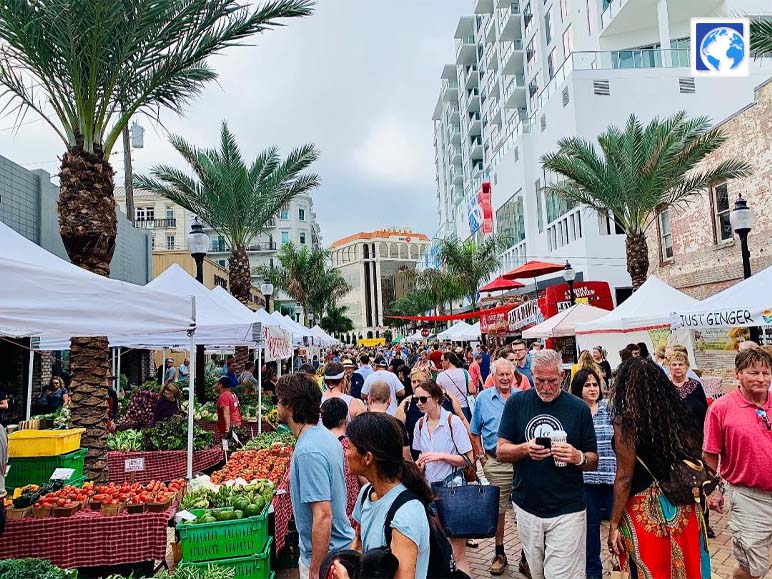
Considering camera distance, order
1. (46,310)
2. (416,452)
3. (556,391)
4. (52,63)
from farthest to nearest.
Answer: (52,63)
(416,452)
(46,310)
(556,391)

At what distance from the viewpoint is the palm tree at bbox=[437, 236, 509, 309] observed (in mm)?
39594

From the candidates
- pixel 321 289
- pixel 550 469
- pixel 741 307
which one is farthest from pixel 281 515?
pixel 321 289

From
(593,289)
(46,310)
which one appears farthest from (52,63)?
(593,289)

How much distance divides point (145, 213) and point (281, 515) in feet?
190

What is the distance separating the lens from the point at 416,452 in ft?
17.9

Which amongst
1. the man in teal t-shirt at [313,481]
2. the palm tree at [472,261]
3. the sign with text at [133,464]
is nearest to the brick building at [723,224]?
the sign with text at [133,464]

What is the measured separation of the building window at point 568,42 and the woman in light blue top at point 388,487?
3423cm

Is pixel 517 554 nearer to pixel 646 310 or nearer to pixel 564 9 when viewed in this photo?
pixel 646 310

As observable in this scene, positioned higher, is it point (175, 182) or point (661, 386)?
point (175, 182)

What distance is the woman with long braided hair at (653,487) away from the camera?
342 cm

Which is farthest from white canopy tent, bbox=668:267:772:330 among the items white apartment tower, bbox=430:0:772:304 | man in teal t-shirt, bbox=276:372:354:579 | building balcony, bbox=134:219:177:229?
building balcony, bbox=134:219:177:229

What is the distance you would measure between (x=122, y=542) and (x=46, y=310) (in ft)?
8.48

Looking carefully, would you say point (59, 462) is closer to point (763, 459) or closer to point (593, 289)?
point (763, 459)

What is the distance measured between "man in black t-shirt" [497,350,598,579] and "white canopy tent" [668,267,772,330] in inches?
166
